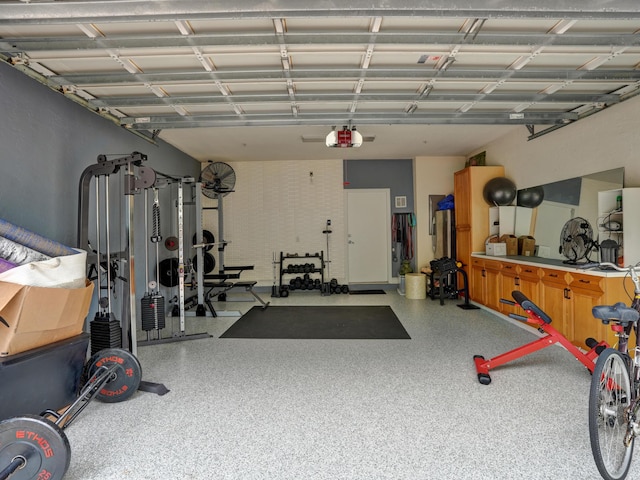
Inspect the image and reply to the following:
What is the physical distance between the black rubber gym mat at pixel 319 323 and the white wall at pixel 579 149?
3.06 meters

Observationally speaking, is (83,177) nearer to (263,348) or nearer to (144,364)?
(144,364)

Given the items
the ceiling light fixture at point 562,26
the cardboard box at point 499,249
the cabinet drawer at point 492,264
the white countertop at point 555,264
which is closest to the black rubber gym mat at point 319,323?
the cabinet drawer at point 492,264

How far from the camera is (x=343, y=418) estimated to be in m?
2.53

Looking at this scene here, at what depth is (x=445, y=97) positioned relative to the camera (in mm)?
3932

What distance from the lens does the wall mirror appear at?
13.5 feet

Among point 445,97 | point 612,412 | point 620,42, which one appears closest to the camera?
point 612,412

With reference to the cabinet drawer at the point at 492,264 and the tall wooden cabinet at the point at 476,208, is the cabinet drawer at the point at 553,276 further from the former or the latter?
the tall wooden cabinet at the point at 476,208

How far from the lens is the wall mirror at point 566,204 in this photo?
4.11 metres

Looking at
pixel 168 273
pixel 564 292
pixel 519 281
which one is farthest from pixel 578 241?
pixel 168 273

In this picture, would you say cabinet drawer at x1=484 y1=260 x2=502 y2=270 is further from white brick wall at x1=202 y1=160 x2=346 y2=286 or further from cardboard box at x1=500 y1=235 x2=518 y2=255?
white brick wall at x1=202 y1=160 x2=346 y2=286

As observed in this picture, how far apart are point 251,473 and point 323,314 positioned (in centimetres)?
401

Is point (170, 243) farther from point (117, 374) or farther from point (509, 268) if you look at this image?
point (509, 268)

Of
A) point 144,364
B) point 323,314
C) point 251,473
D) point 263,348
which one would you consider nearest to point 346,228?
point 323,314

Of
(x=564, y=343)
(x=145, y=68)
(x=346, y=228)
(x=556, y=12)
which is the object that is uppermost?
(x=145, y=68)
